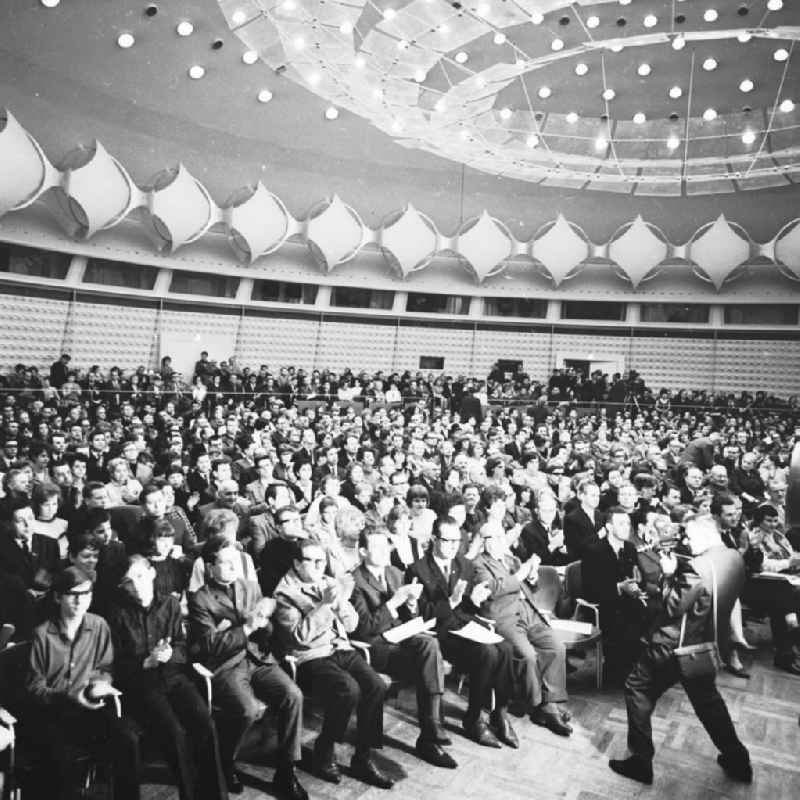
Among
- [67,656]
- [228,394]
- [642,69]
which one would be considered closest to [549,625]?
[67,656]

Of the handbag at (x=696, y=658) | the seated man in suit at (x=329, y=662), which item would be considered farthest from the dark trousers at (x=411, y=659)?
the handbag at (x=696, y=658)

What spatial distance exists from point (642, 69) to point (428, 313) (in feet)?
31.1

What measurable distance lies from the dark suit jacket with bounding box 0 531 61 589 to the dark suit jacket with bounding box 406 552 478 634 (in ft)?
7.96

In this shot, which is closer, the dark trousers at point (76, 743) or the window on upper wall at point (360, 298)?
the dark trousers at point (76, 743)

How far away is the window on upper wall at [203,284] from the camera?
64.6ft

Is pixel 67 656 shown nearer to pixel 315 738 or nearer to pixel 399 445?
pixel 315 738

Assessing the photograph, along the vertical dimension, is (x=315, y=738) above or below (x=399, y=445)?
below

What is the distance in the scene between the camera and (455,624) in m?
4.41

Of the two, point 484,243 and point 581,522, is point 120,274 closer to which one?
point 484,243

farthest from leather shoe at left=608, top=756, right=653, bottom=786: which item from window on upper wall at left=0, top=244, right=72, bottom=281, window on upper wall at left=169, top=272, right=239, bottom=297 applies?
window on upper wall at left=169, top=272, right=239, bottom=297

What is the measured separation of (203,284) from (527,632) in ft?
57.9

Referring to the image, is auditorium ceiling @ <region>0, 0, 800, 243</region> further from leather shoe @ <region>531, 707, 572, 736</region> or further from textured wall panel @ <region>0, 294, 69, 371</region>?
leather shoe @ <region>531, 707, 572, 736</region>

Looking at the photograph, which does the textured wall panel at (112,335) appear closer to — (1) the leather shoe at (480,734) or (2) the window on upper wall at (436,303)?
(2) the window on upper wall at (436,303)

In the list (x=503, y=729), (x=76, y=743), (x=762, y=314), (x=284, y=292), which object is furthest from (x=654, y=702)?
(x=762, y=314)
